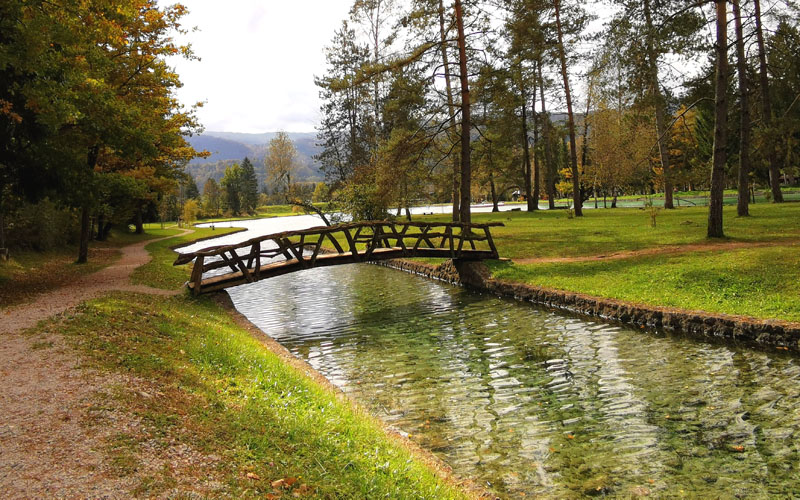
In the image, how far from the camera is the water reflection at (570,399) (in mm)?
5363

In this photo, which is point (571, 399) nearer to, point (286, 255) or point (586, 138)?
point (286, 255)

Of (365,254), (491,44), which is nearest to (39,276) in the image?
(365,254)

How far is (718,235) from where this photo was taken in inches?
667

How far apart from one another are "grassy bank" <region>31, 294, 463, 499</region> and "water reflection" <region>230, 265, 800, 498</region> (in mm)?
1206

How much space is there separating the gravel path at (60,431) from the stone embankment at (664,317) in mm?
10088

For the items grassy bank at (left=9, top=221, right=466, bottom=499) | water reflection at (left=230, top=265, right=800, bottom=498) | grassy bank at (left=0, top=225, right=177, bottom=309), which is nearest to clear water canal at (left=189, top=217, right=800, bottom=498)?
water reflection at (left=230, top=265, right=800, bottom=498)

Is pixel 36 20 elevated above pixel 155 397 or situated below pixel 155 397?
above

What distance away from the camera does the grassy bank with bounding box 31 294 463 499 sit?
13.8 ft

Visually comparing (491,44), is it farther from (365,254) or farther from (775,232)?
(775,232)

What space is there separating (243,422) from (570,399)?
16.1ft

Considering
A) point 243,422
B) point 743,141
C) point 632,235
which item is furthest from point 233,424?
point 743,141

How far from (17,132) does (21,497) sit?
13103 millimetres

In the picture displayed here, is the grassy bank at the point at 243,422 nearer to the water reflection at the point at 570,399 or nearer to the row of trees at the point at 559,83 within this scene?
the water reflection at the point at 570,399

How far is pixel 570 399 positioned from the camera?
752cm
